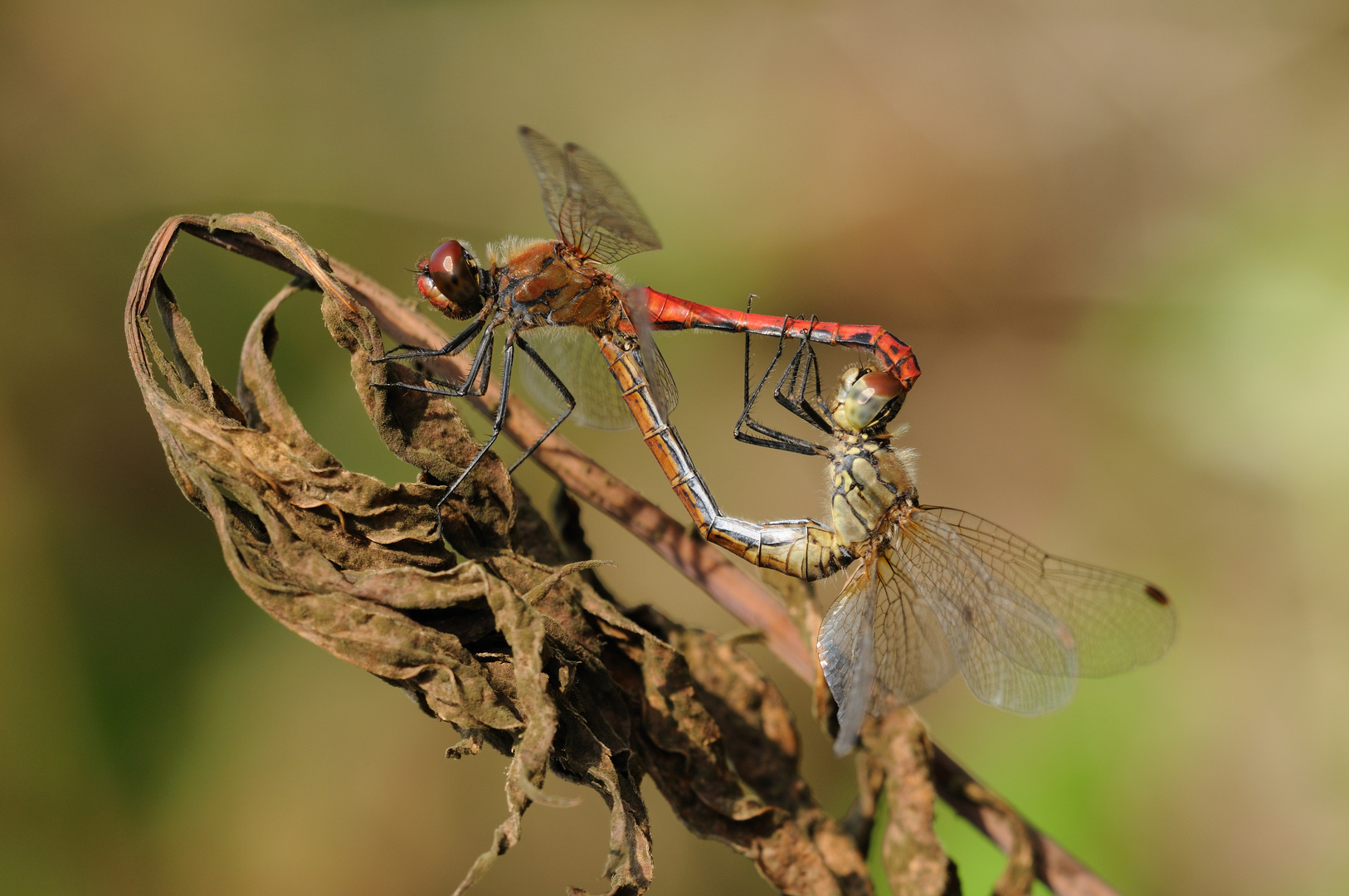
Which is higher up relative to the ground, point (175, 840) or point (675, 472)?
point (675, 472)

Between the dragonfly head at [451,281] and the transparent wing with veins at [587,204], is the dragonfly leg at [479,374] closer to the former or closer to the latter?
the dragonfly head at [451,281]

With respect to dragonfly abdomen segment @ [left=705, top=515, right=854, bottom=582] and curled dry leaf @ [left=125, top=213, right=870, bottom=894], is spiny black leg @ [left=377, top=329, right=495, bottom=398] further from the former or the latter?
dragonfly abdomen segment @ [left=705, top=515, right=854, bottom=582]

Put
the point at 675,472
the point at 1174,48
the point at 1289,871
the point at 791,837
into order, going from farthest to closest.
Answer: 1. the point at 1174,48
2. the point at 1289,871
3. the point at 675,472
4. the point at 791,837

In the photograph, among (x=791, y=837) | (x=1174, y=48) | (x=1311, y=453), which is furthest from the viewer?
(x=1174, y=48)

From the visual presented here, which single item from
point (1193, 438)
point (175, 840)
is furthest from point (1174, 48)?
point (175, 840)

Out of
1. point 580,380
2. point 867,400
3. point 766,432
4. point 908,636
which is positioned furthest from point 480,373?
point 908,636

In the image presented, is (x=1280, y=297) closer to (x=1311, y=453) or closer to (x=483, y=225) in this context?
(x=1311, y=453)

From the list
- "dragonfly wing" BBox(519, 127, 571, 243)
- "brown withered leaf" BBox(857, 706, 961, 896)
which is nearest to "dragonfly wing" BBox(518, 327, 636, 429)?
"dragonfly wing" BBox(519, 127, 571, 243)
